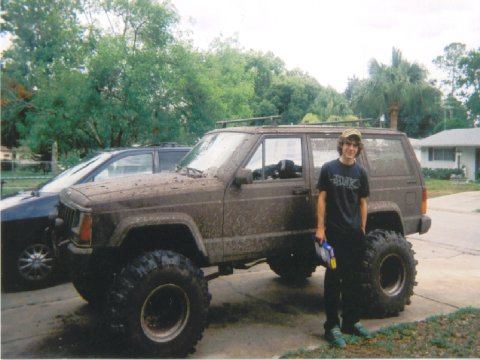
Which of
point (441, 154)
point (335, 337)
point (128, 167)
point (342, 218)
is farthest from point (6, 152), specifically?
point (335, 337)

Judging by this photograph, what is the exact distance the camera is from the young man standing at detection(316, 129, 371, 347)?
4.56 m

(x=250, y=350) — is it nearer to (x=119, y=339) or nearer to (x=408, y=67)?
(x=119, y=339)

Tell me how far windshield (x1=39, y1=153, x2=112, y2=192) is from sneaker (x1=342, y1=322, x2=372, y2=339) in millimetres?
4242

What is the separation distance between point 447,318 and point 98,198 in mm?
3933

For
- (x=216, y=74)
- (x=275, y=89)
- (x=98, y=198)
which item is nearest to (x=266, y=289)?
(x=98, y=198)

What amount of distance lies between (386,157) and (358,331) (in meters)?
2.20

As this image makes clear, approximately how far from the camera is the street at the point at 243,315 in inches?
177

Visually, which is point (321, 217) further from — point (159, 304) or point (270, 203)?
point (159, 304)

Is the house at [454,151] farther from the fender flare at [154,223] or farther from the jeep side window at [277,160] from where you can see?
the fender flare at [154,223]

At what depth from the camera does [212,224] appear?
14.8 ft

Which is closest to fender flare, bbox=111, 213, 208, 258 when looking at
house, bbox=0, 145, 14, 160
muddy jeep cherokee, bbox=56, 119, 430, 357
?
muddy jeep cherokee, bbox=56, 119, 430, 357

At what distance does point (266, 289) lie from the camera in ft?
21.5

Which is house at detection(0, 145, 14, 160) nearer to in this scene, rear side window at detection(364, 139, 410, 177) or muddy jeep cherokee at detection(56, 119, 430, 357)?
muddy jeep cherokee at detection(56, 119, 430, 357)

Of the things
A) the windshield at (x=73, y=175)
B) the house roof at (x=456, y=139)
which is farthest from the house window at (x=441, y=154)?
the windshield at (x=73, y=175)
